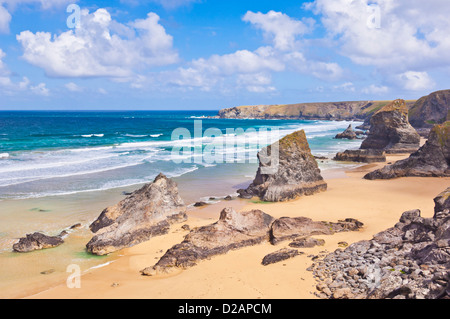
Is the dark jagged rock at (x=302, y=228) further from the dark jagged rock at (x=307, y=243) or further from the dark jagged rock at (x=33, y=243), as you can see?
the dark jagged rock at (x=33, y=243)

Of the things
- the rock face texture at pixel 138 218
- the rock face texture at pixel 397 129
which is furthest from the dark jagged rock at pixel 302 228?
the rock face texture at pixel 397 129

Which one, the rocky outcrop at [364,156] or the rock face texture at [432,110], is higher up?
the rock face texture at [432,110]

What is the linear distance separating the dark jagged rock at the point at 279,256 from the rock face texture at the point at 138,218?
5.17 meters

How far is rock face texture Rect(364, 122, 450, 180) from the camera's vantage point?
24.0 meters

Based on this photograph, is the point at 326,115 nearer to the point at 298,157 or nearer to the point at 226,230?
the point at 298,157

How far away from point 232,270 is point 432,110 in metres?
69.1

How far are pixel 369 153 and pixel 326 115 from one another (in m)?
114

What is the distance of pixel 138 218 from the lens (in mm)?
13797

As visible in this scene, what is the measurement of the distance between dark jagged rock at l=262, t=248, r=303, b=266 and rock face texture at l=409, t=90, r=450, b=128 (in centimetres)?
6393

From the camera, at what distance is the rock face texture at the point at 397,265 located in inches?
282

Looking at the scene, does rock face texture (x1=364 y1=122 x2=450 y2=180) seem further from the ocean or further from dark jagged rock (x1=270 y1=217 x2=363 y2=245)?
dark jagged rock (x1=270 y1=217 x2=363 y2=245)

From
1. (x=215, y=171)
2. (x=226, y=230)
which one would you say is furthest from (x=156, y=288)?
(x=215, y=171)

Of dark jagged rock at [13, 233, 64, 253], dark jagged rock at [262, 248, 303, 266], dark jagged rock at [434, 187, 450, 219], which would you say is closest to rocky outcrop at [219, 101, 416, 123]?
dark jagged rock at [434, 187, 450, 219]

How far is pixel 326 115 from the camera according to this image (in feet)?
471
